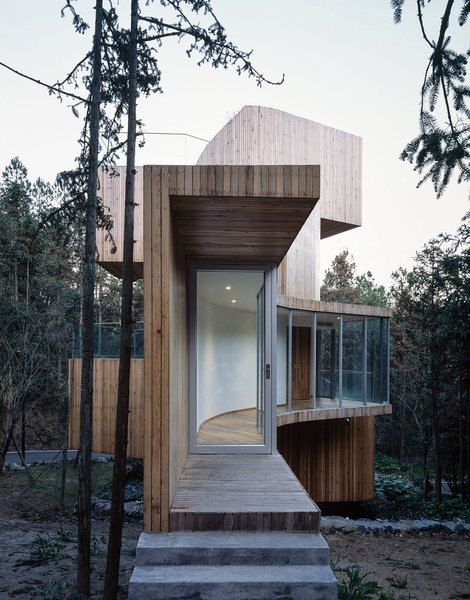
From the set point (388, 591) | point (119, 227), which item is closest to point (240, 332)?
point (119, 227)

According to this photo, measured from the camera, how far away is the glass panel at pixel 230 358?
7660 millimetres

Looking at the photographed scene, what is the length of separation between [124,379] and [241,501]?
5.16ft

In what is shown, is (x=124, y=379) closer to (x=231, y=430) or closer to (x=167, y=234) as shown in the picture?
(x=167, y=234)

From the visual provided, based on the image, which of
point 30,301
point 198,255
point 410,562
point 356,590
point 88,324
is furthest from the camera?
point 30,301

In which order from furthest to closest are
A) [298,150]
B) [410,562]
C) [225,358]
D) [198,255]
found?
[298,150] < [225,358] < [410,562] < [198,255]

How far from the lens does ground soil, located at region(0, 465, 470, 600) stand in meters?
6.07

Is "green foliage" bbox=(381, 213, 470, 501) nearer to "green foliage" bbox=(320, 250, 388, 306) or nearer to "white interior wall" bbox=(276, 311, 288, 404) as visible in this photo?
"white interior wall" bbox=(276, 311, 288, 404)

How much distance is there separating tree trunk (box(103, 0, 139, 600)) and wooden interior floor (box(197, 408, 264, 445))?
2.26 metres

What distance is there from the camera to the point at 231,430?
861 centimetres

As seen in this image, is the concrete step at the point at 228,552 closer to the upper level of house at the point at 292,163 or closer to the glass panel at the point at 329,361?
the glass panel at the point at 329,361

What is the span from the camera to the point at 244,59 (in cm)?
589

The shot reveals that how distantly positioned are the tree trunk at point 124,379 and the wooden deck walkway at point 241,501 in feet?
1.94

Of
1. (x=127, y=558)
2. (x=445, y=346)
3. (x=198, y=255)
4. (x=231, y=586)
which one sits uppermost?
(x=198, y=255)

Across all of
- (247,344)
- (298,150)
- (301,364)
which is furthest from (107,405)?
(298,150)
